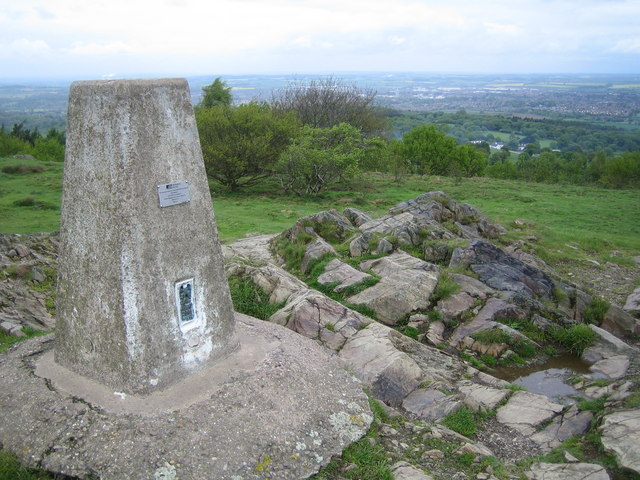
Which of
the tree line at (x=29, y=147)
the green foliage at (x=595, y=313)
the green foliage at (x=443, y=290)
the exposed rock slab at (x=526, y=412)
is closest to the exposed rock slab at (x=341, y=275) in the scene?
the green foliage at (x=443, y=290)

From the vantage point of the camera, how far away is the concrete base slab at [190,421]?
665 centimetres

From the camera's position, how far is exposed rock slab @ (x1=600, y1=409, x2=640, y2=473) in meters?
7.33

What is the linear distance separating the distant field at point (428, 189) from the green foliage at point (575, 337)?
9308 millimetres

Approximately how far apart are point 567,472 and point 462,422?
193 centimetres

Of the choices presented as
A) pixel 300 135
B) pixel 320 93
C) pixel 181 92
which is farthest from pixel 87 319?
pixel 320 93

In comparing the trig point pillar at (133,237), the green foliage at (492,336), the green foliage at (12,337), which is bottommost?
the green foliage at (492,336)

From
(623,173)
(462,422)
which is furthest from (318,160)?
(623,173)

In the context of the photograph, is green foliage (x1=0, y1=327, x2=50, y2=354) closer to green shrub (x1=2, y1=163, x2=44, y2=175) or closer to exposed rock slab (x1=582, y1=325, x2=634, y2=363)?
exposed rock slab (x1=582, y1=325, x2=634, y2=363)

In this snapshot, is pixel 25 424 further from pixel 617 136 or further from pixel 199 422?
pixel 617 136

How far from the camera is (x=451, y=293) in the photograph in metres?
14.4

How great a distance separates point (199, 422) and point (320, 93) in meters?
46.8

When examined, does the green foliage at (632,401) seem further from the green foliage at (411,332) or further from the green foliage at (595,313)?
the green foliage at (595,313)

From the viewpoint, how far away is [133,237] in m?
7.31

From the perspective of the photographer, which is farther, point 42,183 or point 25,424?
point 42,183
